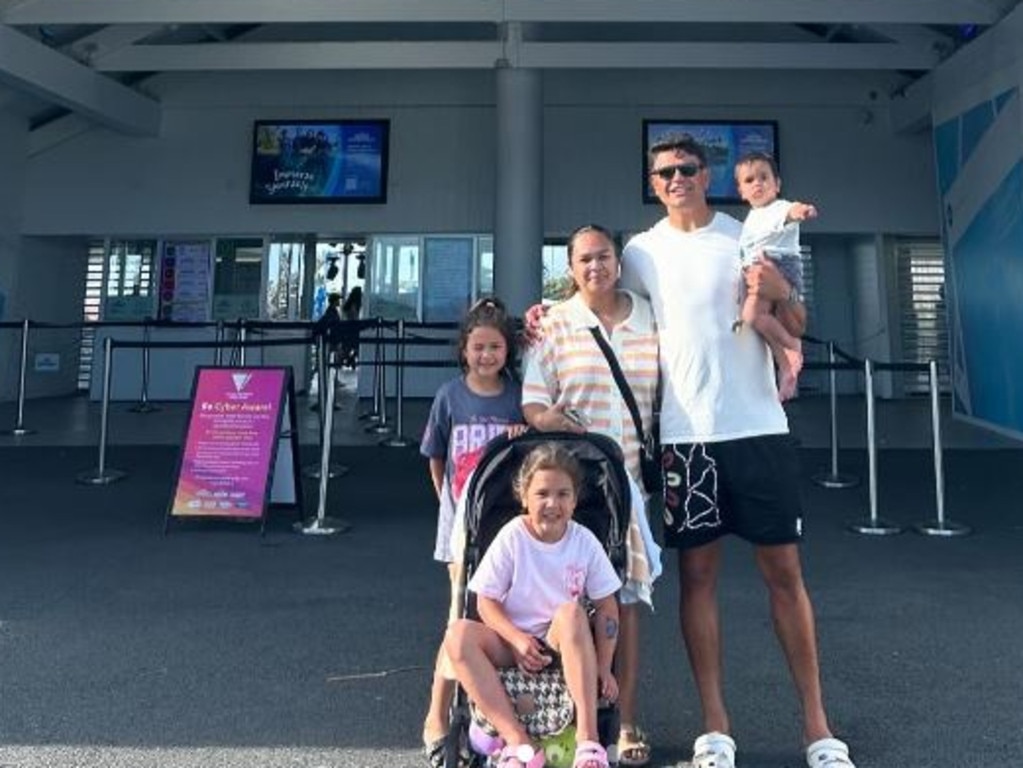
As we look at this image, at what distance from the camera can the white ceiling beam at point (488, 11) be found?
28.8 ft

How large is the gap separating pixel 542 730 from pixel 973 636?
2.20 meters

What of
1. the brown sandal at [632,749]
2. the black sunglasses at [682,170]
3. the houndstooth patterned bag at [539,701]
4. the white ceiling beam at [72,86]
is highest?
the white ceiling beam at [72,86]

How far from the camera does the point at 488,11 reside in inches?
356

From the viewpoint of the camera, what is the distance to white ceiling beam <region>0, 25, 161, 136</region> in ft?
29.9

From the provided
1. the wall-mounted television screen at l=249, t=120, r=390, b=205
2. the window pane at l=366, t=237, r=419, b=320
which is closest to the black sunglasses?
the window pane at l=366, t=237, r=419, b=320

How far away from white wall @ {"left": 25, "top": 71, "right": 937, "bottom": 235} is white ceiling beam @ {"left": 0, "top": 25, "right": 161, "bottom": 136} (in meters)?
0.64

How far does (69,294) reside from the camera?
43.0ft

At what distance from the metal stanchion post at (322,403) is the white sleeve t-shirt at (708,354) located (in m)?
3.31

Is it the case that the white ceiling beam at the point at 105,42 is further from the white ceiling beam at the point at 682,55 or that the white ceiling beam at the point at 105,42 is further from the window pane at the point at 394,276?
the white ceiling beam at the point at 682,55

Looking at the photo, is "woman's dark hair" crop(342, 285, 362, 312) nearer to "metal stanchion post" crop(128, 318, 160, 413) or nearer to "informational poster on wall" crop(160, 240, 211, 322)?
"informational poster on wall" crop(160, 240, 211, 322)

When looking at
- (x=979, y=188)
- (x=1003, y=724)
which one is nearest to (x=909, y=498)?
(x=1003, y=724)

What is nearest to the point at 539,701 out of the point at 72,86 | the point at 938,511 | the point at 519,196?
the point at 938,511

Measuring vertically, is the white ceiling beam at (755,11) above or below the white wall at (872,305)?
above

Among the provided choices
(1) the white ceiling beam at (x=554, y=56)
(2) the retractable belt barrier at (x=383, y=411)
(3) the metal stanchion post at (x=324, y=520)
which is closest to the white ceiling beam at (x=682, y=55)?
(1) the white ceiling beam at (x=554, y=56)
